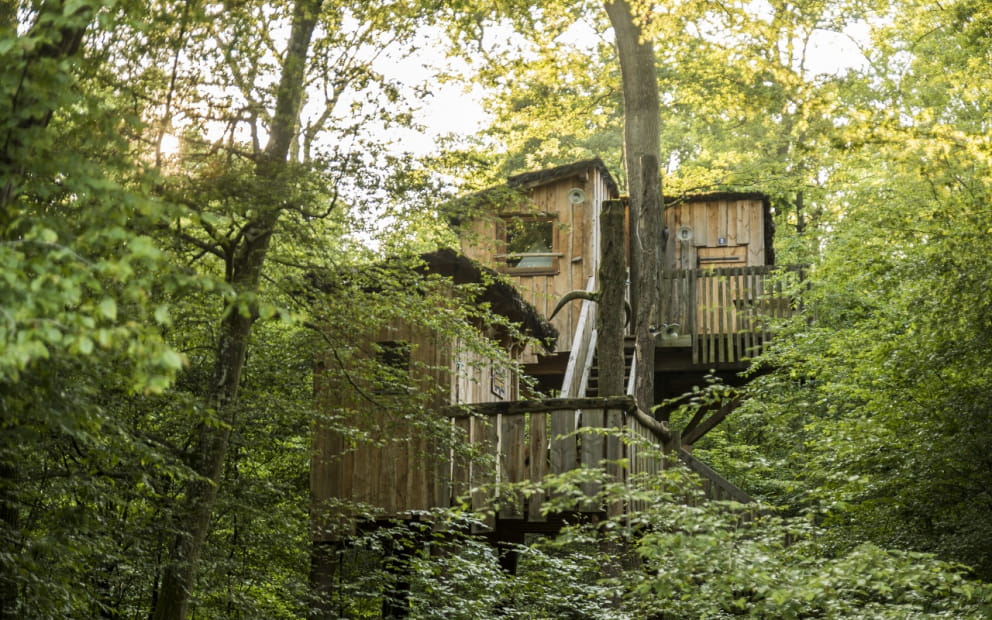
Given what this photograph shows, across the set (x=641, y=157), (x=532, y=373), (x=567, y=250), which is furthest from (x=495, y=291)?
(x=567, y=250)

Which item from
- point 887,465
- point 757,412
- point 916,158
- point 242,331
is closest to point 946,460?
point 887,465

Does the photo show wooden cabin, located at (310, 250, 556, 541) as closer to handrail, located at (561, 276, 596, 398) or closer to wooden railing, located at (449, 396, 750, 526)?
wooden railing, located at (449, 396, 750, 526)

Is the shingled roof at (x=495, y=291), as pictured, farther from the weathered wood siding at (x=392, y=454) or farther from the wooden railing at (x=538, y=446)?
the wooden railing at (x=538, y=446)

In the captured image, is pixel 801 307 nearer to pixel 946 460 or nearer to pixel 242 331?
pixel 946 460

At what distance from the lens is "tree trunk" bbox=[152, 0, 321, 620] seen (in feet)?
28.2

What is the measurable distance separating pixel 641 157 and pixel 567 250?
2.57m

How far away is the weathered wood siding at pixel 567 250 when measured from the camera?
1852cm

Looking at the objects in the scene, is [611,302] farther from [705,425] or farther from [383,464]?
[705,425]

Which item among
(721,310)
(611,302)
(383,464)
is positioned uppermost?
(721,310)

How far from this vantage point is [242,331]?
30.8ft

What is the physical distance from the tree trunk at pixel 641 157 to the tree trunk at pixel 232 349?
770 centimetres

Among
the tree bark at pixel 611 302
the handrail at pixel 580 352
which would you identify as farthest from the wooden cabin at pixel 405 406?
the tree bark at pixel 611 302

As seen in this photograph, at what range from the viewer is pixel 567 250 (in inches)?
750

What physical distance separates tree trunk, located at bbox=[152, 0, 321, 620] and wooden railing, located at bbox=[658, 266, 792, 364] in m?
9.73
